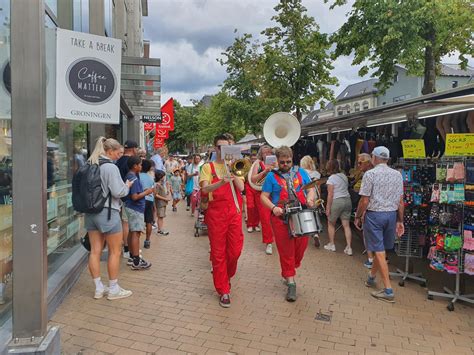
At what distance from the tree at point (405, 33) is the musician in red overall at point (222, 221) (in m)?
8.94

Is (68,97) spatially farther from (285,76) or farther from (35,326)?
(285,76)

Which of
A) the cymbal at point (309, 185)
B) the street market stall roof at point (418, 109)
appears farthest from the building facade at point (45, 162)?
the street market stall roof at point (418, 109)

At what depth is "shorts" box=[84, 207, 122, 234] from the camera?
418cm

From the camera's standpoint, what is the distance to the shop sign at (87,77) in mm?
3352

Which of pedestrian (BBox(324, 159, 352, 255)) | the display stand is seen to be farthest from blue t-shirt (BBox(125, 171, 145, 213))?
the display stand

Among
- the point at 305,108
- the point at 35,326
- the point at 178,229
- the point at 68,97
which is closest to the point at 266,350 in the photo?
the point at 35,326

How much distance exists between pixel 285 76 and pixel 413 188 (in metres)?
11.0

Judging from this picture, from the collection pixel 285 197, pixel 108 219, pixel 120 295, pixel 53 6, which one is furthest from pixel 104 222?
pixel 53 6

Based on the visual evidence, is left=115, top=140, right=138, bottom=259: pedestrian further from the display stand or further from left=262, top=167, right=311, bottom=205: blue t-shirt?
the display stand

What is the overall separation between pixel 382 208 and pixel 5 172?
3.99 metres

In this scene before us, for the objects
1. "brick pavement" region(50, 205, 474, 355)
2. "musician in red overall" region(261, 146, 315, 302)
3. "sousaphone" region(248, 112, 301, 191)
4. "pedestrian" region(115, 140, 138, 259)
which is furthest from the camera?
"sousaphone" region(248, 112, 301, 191)

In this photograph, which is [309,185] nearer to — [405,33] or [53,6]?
[53,6]

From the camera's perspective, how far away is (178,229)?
29.6 ft

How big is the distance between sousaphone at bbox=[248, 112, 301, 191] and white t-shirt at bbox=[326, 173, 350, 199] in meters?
2.07
